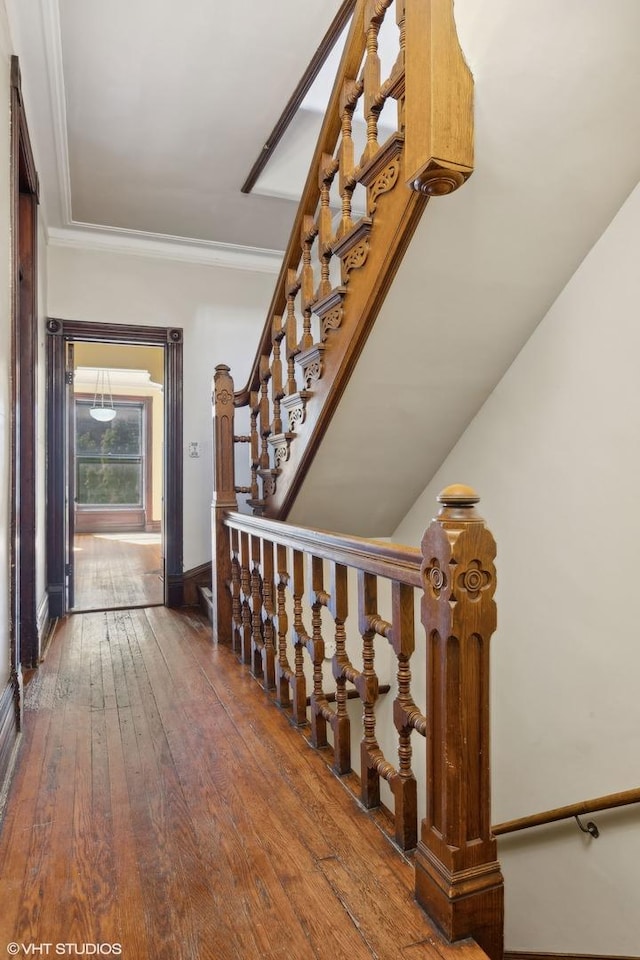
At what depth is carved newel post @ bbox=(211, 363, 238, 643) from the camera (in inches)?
127

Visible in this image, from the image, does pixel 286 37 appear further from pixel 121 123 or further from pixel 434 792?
pixel 434 792

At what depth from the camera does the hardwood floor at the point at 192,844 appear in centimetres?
117

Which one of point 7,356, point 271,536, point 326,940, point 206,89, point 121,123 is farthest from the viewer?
point 121,123

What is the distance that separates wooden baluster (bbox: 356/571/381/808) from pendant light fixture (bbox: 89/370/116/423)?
8.44 metres

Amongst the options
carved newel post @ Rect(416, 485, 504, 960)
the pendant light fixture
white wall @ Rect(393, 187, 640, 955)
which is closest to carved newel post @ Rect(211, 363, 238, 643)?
white wall @ Rect(393, 187, 640, 955)

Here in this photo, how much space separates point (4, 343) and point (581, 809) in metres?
2.65

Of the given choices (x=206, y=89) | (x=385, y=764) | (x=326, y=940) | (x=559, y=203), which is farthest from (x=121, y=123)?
(x=326, y=940)

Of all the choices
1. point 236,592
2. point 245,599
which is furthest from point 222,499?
point 245,599

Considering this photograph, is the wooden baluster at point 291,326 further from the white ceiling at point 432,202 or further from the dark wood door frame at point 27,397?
the dark wood door frame at point 27,397

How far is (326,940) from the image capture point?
116 centimetres

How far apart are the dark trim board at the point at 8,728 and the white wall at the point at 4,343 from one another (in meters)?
0.06

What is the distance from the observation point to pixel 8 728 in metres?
1.94

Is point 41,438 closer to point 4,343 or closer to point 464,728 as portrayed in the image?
point 4,343

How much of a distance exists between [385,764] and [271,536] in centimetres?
108
